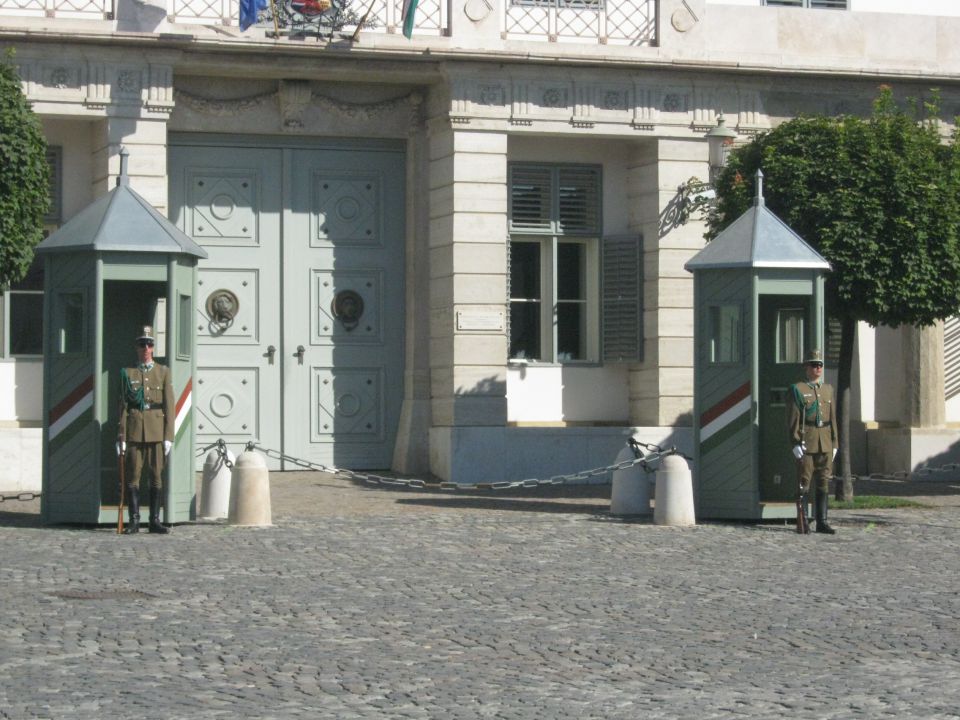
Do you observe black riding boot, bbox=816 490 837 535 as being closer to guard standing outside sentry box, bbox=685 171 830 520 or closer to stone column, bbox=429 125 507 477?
guard standing outside sentry box, bbox=685 171 830 520

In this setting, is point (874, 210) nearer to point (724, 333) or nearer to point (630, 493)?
point (724, 333)

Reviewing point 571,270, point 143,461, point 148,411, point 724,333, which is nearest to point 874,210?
point 724,333

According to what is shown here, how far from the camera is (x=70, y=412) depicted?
53.1 feet

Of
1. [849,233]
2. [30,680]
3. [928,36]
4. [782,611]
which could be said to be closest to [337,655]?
[30,680]

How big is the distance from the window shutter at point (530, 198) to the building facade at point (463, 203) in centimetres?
3

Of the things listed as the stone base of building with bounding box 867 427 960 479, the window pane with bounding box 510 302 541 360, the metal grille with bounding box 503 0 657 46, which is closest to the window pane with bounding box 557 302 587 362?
the window pane with bounding box 510 302 541 360

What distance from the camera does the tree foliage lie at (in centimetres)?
1822

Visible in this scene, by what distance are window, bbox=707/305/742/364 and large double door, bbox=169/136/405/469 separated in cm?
623

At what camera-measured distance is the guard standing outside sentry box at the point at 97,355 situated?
1603 cm

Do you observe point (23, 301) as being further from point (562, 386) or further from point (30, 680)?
point (30, 680)

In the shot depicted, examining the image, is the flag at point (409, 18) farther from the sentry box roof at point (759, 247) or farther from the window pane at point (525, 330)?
the sentry box roof at point (759, 247)

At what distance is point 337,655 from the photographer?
963cm

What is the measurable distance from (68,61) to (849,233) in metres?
8.60

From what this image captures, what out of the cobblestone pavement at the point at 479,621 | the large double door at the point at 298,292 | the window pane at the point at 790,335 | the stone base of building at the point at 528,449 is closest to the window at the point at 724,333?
the window pane at the point at 790,335
